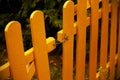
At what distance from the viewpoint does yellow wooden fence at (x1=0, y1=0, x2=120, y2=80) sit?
1.89 meters

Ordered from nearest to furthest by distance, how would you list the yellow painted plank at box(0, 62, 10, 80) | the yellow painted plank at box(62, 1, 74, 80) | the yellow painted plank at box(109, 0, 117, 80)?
the yellow painted plank at box(0, 62, 10, 80)
the yellow painted plank at box(62, 1, 74, 80)
the yellow painted plank at box(109, 0, 117, 80)

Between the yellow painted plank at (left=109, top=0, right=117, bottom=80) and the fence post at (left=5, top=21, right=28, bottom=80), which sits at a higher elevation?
the fence post at (left=5, top=21, right=28, bottom=80)

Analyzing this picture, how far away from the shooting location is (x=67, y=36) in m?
2.56

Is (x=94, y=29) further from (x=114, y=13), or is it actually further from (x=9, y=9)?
(x=9, y=9)

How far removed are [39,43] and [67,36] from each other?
47 centimetres

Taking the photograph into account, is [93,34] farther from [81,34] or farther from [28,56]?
[28,56]

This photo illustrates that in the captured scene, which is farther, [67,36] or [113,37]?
[113,37]

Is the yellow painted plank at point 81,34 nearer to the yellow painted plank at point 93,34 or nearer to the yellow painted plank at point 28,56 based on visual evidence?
the yellow painted plank at point 93,34

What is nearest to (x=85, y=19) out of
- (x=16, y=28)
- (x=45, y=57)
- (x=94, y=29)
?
(x=94, y=29)

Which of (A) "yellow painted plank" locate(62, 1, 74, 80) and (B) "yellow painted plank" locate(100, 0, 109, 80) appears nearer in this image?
(A) "yellow painted plank" locate(62, 1, 74, 80)

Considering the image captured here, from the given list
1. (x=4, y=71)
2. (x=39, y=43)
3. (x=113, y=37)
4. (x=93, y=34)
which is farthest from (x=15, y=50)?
(x=113, y=37)

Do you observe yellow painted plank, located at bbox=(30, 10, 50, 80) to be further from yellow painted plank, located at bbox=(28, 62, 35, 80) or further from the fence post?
the fence post

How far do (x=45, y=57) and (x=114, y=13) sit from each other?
1.67 meters

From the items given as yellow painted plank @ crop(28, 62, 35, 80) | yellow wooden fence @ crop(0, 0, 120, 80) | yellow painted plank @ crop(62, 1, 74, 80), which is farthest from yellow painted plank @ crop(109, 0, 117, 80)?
yellow painted plank @ crop(28, 62, 35, 80)
